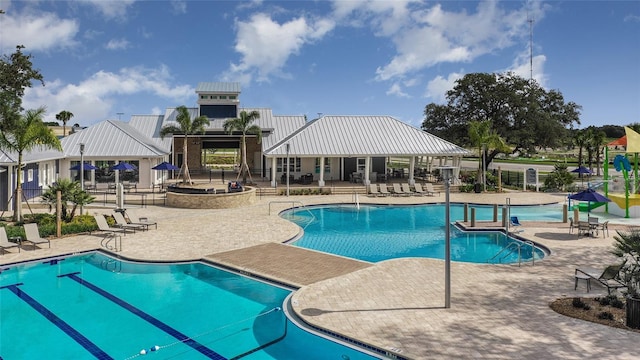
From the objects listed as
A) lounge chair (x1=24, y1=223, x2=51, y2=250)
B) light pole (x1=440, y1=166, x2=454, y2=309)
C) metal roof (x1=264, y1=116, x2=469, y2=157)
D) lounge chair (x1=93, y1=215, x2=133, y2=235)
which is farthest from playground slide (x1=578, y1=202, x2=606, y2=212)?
lounge chair (x1=24, y1=223, x2=51, y2=250)

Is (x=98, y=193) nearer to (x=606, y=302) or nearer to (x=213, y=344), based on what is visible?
(x=213, y=344)

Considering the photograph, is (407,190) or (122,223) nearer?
(122,223)

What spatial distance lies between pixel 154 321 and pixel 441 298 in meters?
6.99

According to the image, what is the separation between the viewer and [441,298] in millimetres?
10945

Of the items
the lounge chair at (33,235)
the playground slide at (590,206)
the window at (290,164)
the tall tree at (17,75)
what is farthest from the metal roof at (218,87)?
the playground slide at (590,206)

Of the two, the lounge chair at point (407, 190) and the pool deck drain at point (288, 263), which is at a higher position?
the lounge chair at point (407, 190)

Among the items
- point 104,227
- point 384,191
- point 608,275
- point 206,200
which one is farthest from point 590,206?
point 104,227

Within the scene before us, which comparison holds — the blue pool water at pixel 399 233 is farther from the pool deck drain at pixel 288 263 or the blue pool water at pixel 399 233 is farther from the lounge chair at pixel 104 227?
the lounge chair at pixel 104 227

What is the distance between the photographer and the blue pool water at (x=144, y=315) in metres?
9.05

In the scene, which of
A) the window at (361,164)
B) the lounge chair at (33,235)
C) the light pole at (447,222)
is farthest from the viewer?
the window at (361,164)

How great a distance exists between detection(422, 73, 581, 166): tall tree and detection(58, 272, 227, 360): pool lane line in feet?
122

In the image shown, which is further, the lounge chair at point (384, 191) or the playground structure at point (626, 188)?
the lounge chair at point (384, 191)

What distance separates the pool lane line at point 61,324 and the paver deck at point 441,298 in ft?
9.68

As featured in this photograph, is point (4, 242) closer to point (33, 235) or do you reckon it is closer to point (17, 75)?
point (33, 235)
